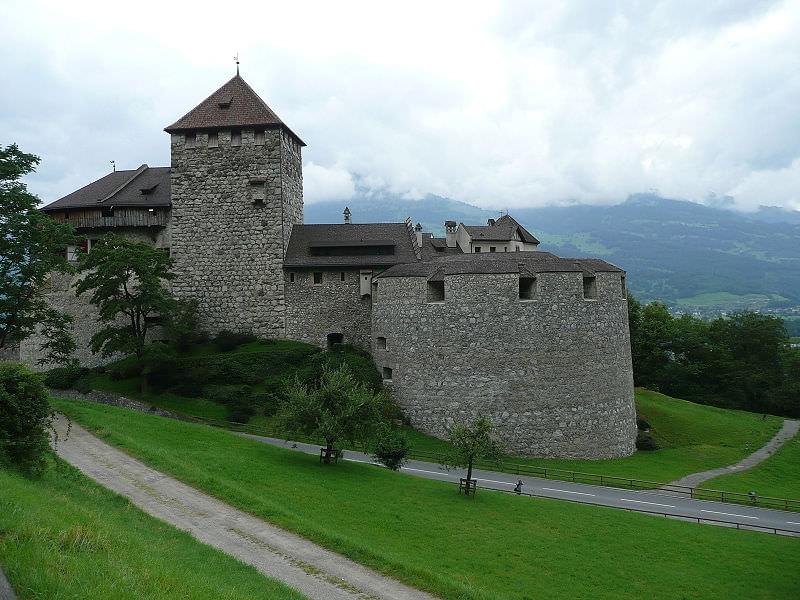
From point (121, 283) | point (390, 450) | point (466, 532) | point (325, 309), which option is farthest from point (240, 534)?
point (325, 309)

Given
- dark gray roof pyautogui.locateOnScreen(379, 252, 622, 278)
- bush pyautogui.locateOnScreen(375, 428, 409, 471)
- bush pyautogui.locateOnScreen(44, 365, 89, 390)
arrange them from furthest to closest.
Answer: bush pyautogui.locateOnScreen(44, 365, 89, 390) < dark gray roof pyautogui.locateOnScreen(379, 252, 622, 278) < bush pyautogui.locateOnScreen(375, 428, 409, 471)

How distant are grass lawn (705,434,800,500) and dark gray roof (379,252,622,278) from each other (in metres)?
12.7

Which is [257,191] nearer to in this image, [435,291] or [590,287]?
[435,291]

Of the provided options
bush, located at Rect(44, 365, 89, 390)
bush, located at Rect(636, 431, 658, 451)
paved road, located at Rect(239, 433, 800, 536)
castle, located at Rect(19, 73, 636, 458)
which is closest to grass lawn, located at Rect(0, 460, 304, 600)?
paved road, located at Rect(239, 433, 800, 536)

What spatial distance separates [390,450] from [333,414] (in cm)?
326

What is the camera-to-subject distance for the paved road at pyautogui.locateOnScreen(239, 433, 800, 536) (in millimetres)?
25219

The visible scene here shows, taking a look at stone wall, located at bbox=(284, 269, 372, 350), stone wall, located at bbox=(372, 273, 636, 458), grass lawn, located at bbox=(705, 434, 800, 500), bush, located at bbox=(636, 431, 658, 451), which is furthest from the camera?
stone wall, located at bbox=(284, 269, 372, 350)

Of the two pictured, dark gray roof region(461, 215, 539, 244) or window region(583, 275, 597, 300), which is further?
dark gray roof region(461, 215, 539, 244)

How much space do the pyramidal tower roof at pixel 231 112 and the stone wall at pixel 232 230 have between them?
618 millimetres

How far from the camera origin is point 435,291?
116 ft

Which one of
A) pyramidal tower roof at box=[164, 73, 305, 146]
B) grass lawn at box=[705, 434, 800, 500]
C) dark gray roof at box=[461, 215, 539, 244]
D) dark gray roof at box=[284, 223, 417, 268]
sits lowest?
grass lawn at box=[705, 434, 800, 500]

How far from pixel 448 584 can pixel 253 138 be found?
32.9 m

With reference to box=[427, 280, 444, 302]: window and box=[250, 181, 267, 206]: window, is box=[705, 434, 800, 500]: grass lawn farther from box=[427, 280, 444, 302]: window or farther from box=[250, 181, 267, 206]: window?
box=[250, 181, 267, 206]: window

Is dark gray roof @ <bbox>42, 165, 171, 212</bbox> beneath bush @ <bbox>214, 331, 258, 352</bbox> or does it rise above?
above
